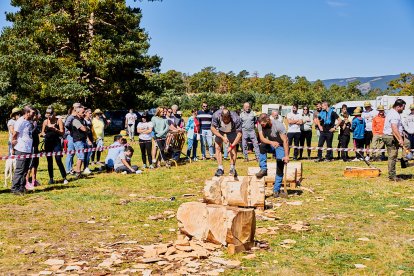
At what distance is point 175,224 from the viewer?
25.5 ft

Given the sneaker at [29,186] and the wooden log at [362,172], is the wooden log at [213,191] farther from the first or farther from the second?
the wooden log at [362,172]

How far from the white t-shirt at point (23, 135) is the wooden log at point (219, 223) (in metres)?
4.98

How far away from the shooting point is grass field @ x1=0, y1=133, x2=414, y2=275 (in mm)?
5812

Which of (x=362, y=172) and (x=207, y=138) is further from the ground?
(x=207, y=138)

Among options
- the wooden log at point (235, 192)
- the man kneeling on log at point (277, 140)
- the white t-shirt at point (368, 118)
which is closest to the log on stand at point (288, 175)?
the man kneeling on log at point (277, 140)

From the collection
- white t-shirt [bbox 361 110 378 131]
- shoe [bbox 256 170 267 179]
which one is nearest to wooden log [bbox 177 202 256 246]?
shoe [bbox 256 170 267 179]

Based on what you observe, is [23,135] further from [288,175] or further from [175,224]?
[288,175]

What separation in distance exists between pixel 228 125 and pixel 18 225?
5628mm

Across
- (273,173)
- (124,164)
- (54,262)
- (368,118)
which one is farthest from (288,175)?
(368,118)

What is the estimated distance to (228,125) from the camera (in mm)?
11609

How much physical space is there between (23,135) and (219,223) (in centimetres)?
583

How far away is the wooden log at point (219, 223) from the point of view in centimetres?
615

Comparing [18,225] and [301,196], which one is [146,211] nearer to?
[18,225]

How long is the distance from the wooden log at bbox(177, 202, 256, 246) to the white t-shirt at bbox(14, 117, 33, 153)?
4.98 meters
